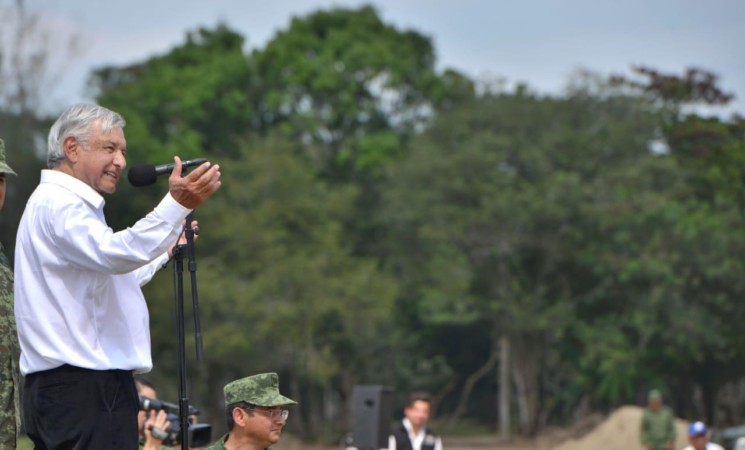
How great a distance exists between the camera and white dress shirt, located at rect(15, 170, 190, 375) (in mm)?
4539

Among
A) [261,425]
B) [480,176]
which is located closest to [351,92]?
[480,176]

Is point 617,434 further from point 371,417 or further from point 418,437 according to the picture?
point 418,437

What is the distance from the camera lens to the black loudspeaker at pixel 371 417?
1559cm

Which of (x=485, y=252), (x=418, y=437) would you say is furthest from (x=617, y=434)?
(x=418, y=437)

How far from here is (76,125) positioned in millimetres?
4746

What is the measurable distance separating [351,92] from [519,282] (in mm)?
10285

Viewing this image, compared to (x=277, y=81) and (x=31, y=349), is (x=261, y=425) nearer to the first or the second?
(x=31, y=349)

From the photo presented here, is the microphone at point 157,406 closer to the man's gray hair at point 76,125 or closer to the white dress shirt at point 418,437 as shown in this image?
the man's gray hair at point 76,125

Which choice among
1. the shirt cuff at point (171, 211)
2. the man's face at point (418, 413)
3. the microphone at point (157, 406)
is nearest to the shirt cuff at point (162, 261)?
the shirt cuff at point (171, 211)

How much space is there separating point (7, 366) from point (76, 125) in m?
0.81

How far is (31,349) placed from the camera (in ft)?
15.3

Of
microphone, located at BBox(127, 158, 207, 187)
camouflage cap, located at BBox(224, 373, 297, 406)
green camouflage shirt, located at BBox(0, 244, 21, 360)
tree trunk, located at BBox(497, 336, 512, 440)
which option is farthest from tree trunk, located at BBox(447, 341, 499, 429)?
green camouflage shirt, located at BBox(0, 244, 21, 360)

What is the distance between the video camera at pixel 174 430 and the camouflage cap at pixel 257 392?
29 cm

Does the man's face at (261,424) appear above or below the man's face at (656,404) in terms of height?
above
